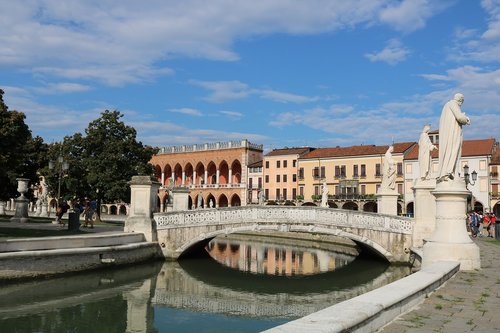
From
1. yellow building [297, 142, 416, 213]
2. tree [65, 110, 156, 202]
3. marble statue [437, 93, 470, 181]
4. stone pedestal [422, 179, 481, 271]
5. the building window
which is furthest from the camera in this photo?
the building window

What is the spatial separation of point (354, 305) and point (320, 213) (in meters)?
17.5

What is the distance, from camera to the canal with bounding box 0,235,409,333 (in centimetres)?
1196

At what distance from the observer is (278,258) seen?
90.7ft

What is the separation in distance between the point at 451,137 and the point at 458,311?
5.40 meters

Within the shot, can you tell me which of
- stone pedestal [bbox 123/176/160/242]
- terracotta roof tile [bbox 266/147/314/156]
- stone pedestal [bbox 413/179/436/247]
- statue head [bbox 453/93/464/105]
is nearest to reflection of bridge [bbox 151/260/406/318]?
stone pedestal [bbox 413/179/436/247]

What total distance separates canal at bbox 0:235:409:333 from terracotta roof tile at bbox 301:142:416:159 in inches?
1527

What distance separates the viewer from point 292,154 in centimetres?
7081

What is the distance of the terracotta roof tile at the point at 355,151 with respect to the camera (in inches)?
2472

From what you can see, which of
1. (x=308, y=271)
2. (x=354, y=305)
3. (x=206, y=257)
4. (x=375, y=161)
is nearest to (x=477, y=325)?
(x=354, y=305)

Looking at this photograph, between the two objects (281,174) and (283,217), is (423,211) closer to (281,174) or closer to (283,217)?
(283,217)

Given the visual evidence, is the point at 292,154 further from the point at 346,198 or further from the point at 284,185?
the point at 346,198

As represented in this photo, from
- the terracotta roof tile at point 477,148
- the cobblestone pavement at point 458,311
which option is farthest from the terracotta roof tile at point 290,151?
the cobblestone pavement at point 458,311

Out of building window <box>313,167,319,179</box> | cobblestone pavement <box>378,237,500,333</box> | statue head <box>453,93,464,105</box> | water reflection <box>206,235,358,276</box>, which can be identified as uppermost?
building window <box>313,167,319,179</box>

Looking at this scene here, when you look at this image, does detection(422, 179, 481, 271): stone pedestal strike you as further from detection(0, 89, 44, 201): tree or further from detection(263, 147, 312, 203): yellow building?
detection(263, 147, 312, 203): yellow building
